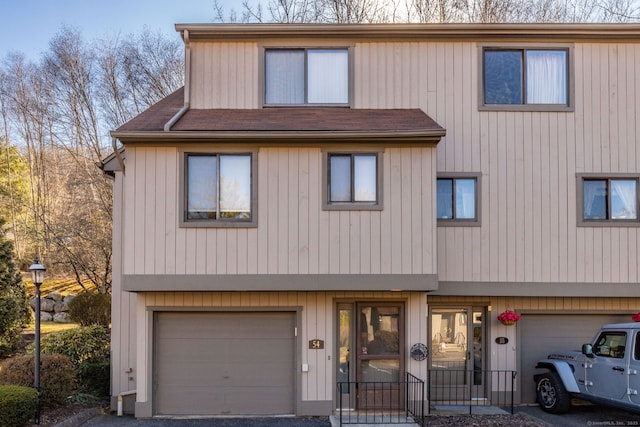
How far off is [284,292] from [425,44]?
6.08m

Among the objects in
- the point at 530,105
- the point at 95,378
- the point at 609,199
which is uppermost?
the point at 530,105

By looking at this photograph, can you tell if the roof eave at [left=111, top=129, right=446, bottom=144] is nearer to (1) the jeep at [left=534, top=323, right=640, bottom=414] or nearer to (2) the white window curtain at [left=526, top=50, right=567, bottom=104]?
(2) the white window curtain at [left=526, top=50, right=567, bottom=104]

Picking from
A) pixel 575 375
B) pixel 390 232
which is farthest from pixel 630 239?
pixel 390 232

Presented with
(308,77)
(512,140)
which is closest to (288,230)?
(308,77)

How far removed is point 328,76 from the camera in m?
11.5

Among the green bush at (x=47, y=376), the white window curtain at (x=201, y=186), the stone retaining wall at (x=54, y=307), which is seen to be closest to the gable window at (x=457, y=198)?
the white window curtain at (x=201, y=186)

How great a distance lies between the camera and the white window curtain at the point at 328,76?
11.5 metres

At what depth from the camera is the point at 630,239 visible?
11031mm

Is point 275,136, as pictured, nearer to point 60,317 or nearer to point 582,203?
point 582,203

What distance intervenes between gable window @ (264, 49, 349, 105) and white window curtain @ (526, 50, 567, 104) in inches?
156

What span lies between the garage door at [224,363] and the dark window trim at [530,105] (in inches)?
242

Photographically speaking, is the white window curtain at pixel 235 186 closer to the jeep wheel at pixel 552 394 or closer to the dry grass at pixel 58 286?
the jeep wheel at pixel 552 394

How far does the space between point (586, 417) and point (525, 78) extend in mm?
6944

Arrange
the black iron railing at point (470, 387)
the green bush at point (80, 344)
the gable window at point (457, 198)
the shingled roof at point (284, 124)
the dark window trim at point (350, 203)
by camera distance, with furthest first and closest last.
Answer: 1. the green bush at point (80, 344)
2. the black iron railing at point (470, 387)
3. the gable window at point (457, 198)
4. the dark window trim at point (350, 203)
5. the shingled roof at point (284, 124)
